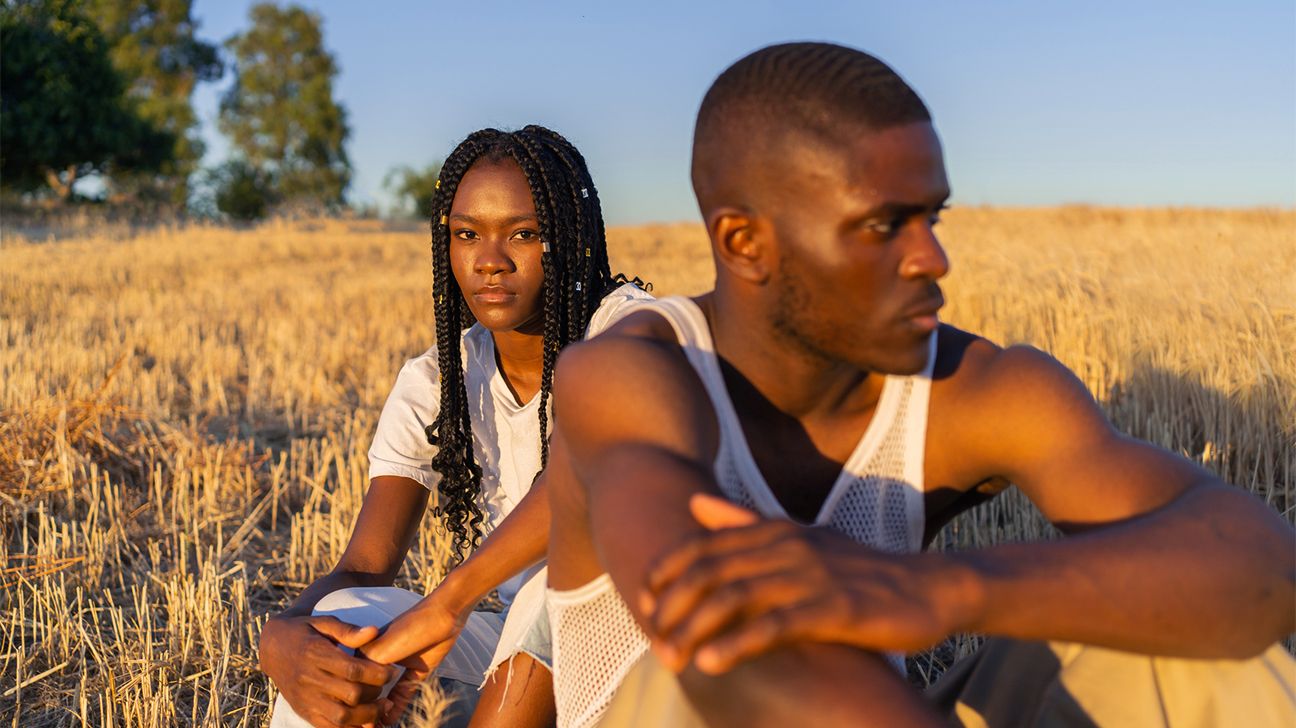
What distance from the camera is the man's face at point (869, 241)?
5.68 ft

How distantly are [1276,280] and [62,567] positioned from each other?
5808 mm

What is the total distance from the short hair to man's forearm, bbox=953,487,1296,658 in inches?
27.0

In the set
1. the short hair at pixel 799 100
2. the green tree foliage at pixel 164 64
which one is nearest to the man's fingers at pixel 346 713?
the short hair at pixel 799 100

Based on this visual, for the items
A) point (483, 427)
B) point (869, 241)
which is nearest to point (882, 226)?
point (869, 241)

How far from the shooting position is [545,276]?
125 inches

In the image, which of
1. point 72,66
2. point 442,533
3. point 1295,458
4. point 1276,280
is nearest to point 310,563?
point 442,533

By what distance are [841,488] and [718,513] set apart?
20.0 inches

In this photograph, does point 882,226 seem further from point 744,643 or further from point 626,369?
point 744,643

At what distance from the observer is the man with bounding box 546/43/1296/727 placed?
140 cm

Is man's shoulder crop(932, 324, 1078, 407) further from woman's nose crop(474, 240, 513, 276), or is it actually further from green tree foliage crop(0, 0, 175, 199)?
green tree foliage crop(0, 0, 175, 199)

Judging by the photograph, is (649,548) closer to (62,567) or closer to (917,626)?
(917,626)

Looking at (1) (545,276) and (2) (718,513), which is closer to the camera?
(2) (718,513)

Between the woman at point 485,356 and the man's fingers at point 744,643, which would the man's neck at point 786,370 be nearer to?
the man's fingers at point 744,643

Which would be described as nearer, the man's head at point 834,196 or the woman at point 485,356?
the man's head at point 834,196
